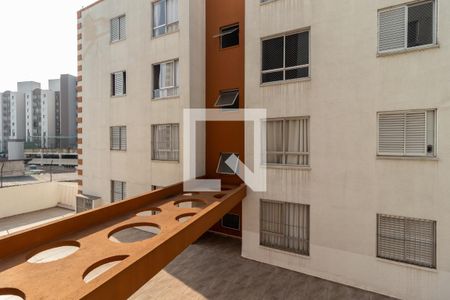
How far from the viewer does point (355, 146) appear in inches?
338

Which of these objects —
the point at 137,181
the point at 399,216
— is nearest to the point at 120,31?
the point at 137,181

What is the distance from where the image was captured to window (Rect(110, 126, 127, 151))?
14.7m

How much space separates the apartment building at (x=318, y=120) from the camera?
765cm

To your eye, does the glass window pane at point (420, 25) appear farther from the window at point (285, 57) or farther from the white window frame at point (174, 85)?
the white window frame at point (174, 85)

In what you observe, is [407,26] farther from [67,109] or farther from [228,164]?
[67,109]

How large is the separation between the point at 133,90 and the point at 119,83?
4.87 ft

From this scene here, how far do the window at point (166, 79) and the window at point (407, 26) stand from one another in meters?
→ 8.94

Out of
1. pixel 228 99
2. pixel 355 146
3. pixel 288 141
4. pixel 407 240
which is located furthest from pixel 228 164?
pixel 407 240

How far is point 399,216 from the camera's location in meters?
7.98

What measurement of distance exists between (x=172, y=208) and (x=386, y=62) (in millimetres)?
8657

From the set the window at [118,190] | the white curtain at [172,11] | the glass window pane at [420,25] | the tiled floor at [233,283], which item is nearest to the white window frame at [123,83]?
the white curtain at [172,11]

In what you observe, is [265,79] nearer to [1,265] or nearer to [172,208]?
[172,208]

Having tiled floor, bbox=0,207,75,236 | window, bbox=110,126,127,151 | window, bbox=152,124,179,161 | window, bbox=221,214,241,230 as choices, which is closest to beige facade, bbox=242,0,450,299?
window, bbox=221,214,241,230

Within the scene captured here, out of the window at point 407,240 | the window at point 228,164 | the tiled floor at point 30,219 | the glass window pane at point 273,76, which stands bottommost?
the tiled floor at point 30,219
